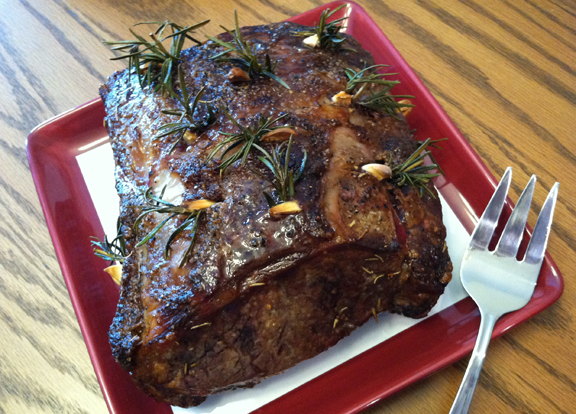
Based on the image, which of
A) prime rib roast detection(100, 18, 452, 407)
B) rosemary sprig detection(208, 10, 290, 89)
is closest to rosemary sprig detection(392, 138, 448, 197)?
prime rib roast detection(100, 18, 452, 407)

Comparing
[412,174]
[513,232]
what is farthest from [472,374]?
[412,174]

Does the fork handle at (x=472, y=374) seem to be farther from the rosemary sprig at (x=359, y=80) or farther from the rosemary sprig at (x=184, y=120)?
the rosemary sprig at (x=184, y=120)

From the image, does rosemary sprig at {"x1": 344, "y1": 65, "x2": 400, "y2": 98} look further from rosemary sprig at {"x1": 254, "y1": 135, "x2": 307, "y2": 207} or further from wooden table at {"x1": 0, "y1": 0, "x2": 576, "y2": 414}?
wooden table at {"x1": 0, "y1": 0, "x2": 576, "y2": 414}

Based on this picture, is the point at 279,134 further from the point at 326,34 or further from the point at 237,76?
the point at 326,34

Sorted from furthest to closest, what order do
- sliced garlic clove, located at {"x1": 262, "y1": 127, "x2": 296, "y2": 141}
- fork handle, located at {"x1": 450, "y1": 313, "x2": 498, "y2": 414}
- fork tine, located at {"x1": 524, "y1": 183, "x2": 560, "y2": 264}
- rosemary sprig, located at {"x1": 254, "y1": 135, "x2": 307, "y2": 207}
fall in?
fork tine, located at {"x1": 524, "y1": 183, "x2": 560, "y2": 264} → fork handle, located at {"x1": 450, "y1": 313, "x2": 498, "y2": 414} → sliced garlic clove, located at {"x1": 262, "y1": 127, "x2": 296, "y2": 141} → rosemary sprig, located at {"x1": 254, "y1": 135, "x2": 307, "y2": 207}

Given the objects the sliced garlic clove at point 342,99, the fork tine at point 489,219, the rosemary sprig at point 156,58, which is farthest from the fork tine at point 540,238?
the rosemary sprig at point 156,58

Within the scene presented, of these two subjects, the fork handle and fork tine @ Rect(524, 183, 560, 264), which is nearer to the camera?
the fork handle
